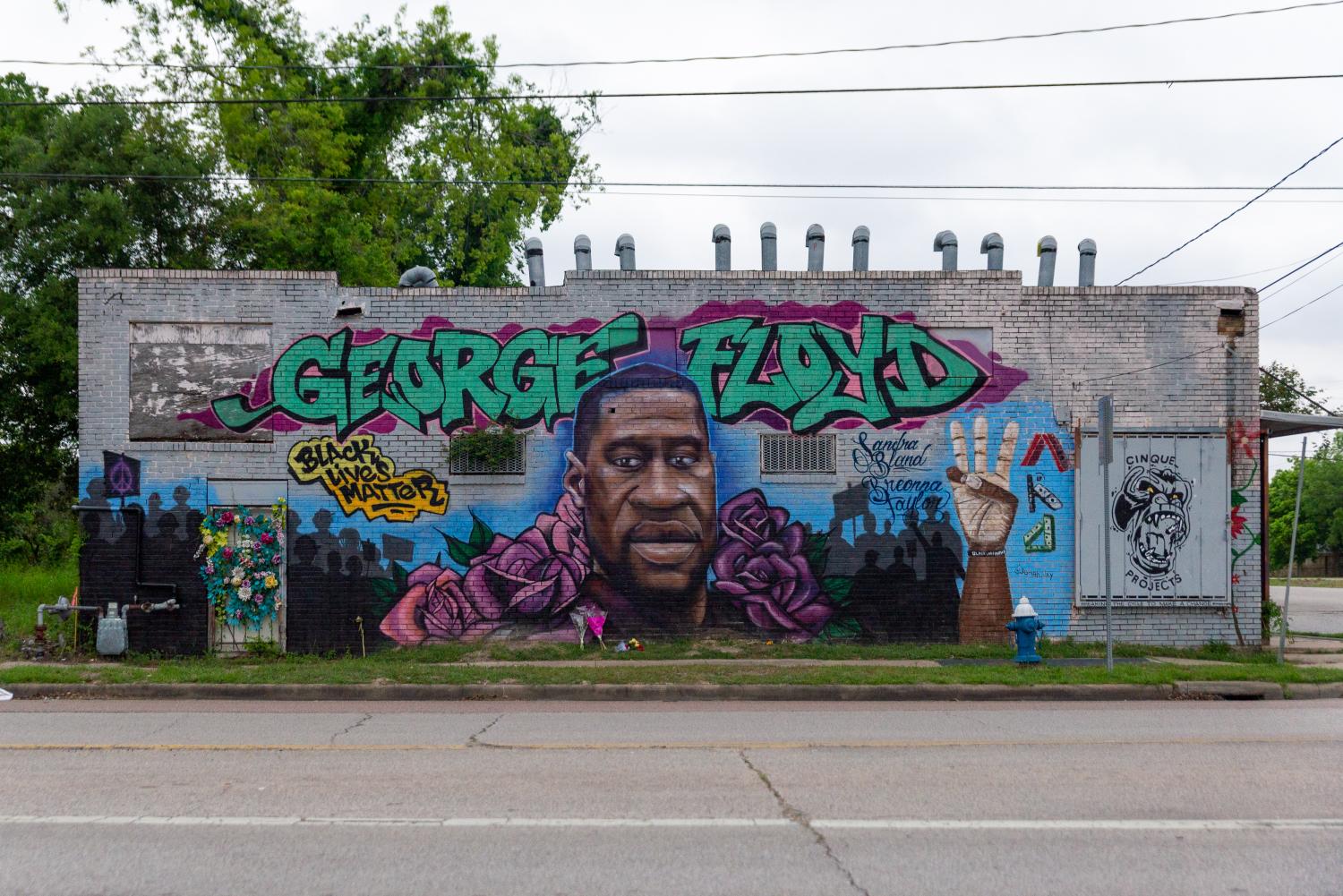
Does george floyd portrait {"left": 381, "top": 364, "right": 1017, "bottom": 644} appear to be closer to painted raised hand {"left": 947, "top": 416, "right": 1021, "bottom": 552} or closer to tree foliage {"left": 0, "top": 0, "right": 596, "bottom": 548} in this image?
painted raised hand {"left": 947, "top": 416, "right": 1021, "bottom": 552}

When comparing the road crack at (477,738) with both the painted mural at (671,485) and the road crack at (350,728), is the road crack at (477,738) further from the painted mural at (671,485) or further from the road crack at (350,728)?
the painted mural at (671,485)

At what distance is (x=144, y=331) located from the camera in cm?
1475

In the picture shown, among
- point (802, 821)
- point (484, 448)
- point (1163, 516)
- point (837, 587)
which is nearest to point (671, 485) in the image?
point (484, 448)

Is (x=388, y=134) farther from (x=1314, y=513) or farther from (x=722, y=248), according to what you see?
(x=1314, y=513)

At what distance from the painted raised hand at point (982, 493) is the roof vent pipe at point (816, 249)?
9.08 feet

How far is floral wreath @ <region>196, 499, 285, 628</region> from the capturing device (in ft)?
47.9

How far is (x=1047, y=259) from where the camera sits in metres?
15.7

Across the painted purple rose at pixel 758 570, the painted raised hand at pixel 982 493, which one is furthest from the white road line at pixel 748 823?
the painted raised hand at pixel 982 493

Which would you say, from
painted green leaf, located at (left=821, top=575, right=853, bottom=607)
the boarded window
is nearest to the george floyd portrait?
painted green leaf, located at (left=821, top=575, right=853, bottom=607)

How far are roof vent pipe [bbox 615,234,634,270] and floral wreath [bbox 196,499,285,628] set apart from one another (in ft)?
17.6

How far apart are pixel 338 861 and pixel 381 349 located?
9.77m

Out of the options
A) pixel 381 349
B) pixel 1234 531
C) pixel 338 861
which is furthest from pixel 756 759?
pixel 1234 531

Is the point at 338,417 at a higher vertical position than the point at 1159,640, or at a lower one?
higher

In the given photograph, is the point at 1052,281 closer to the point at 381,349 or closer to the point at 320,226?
the point at 381,349
